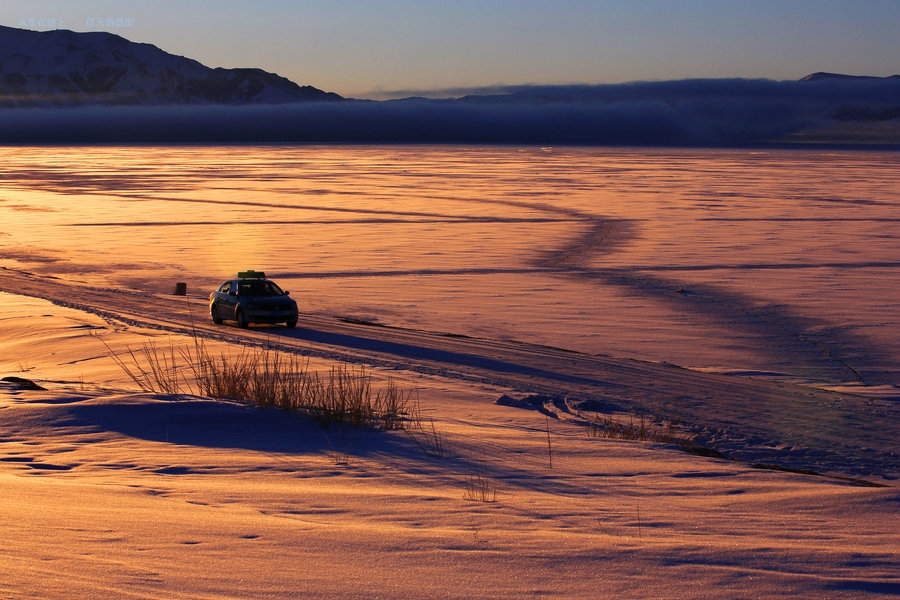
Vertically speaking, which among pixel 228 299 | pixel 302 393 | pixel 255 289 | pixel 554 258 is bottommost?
pixel 554 258

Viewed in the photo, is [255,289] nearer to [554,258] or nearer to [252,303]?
[252,303]

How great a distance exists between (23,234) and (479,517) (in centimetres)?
3591

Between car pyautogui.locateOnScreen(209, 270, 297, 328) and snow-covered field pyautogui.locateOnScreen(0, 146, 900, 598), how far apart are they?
58 centimetres

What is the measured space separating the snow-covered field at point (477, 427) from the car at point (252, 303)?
58 cm

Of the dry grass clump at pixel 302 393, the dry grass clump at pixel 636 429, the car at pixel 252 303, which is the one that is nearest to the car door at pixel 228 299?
the car at pixel 252 303

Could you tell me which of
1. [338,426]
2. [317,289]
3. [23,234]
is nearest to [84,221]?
[23,234]

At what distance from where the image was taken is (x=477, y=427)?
9141 millimetres

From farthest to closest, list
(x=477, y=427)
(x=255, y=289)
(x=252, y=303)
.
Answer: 1. (x=255, y=289)
2. (x=252, y=303)
3. (x=477, y=427)

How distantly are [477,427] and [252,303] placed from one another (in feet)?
32.9

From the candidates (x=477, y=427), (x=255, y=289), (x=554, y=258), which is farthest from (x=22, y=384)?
(x=554, y=258)

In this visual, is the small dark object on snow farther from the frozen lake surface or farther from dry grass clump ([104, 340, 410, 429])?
the frozen lake surface

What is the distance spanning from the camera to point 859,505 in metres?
6.02

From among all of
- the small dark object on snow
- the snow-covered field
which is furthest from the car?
the small dark object on snow

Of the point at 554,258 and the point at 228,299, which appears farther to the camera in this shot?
the point at 554,258
